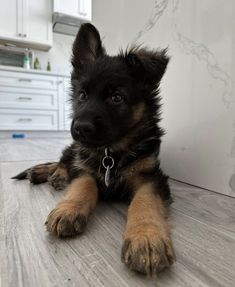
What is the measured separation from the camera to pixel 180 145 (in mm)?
1733

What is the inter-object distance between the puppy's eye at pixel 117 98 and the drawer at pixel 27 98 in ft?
15.2

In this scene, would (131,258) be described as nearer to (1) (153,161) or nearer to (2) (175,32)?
(1) (153,161)

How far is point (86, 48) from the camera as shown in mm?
1483

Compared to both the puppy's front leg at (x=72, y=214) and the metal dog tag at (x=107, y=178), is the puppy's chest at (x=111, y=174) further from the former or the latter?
the puppy's front leg at (x=72, y=214)

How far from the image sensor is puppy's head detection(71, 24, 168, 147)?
1.12 meters

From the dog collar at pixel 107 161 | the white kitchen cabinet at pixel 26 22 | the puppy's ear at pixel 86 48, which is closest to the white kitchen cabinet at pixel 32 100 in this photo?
the white kitchen cabinet at pixel 26 22

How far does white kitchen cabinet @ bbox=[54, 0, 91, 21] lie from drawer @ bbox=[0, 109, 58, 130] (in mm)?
2117

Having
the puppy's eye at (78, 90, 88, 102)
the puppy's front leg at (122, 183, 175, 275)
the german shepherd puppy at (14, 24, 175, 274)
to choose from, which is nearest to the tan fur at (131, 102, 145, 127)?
the german shepherd puppy at (14, 24, 175, 274)

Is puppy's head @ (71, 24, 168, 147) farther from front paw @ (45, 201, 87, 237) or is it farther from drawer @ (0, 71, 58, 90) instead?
drawer @ (0, 71, 58, 90)

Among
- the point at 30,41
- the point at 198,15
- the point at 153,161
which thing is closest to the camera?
the point at 153,161

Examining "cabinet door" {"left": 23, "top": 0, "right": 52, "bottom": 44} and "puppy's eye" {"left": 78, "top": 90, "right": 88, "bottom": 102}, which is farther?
"cabinet door" {"left": 23, "top": 0, "right": 52, "bottom": 44}

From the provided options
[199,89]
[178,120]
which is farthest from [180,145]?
[199,89]

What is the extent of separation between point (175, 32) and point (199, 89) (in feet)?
1.54

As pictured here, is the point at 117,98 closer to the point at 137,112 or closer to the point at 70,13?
the point at 137,112
